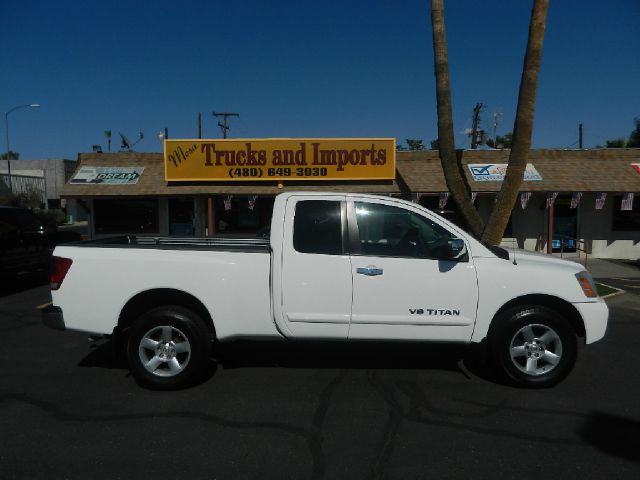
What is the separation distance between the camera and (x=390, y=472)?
331 centimetres

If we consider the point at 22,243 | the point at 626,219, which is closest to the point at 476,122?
the point at 626,219

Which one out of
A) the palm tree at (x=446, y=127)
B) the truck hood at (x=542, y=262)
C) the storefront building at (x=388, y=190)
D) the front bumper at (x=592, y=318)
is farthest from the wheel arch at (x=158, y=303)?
the storefront building at (x=388, y=190)

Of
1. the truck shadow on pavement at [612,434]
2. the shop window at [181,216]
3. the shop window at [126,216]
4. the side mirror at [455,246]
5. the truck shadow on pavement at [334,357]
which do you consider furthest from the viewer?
the shop window at [181,216]

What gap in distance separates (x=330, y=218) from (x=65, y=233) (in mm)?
9077

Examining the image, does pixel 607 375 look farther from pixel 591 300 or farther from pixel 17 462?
pixel 17 462

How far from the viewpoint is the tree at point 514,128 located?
30.8ft

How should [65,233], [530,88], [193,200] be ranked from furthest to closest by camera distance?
[193,200] → [65,233] → [530,88]

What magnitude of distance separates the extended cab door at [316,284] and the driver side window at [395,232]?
0.76 ft

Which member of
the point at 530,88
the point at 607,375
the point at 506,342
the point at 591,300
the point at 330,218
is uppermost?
the point at 530,88

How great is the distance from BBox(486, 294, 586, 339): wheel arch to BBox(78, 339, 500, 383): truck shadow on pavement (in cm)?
65

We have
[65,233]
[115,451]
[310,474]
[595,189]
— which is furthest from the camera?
[595,189]

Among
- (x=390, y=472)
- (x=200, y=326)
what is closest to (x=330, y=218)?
(x=200, y=326)

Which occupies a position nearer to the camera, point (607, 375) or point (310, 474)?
point (310, 474)

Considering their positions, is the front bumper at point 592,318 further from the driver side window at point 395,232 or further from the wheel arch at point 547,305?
the driver side window at point 395,232
